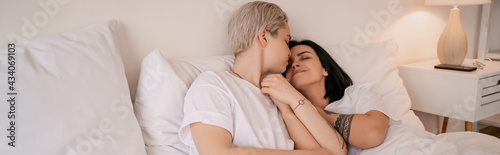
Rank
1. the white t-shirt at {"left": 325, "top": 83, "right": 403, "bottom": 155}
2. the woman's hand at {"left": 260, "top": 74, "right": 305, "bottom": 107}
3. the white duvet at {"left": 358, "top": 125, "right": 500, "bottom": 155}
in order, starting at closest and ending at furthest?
1. the white duvet at {"left": 358, "top": 125, "right": 500, "bottom": 155}
2. the woman's hand at {"left": 260, "top": 74, "right": 305, "bottom": 107}
3. the white t-shirt at {"left": 325, "top": 83, "right": 403, "bottom": 155}

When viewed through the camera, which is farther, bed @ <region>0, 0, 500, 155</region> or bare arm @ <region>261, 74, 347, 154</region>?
Result: bare arm @ <region>261, 74, 347, 154</region>

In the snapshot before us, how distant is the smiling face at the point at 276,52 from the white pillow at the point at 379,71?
1.57ft

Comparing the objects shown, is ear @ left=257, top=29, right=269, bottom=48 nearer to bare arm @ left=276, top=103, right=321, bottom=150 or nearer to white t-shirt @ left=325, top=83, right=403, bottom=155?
bare arm @ left=276, top=103, right=321, bottom=150

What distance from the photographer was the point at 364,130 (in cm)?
134

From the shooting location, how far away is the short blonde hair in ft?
4.47

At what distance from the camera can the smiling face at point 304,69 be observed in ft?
5.16

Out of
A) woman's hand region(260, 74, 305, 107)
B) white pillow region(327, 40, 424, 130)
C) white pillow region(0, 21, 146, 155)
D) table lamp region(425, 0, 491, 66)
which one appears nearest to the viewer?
white pillow region(0, 21, 146, 155)

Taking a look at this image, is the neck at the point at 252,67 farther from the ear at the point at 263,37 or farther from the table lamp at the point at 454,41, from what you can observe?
the table lamp at the point at 454,41

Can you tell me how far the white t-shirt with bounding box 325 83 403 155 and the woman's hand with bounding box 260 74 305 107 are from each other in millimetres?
281

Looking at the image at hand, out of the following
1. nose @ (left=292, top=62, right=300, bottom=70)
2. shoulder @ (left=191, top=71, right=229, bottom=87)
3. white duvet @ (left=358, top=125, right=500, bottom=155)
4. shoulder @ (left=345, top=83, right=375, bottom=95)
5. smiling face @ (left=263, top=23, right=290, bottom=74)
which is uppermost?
smiling face @ (left=263, top=23, right=290, bottom=74)

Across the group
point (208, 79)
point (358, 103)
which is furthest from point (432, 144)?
point (208, 79)

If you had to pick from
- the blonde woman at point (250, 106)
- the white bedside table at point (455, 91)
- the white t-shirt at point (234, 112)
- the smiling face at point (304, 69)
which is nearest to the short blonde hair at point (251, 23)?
the blonde woman at point (250, 106)

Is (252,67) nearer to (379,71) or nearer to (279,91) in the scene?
(279,91)

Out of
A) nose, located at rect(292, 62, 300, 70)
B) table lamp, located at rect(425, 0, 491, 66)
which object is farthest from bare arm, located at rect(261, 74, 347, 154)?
table lamp, located at rect(425, 0, 491, 66)
